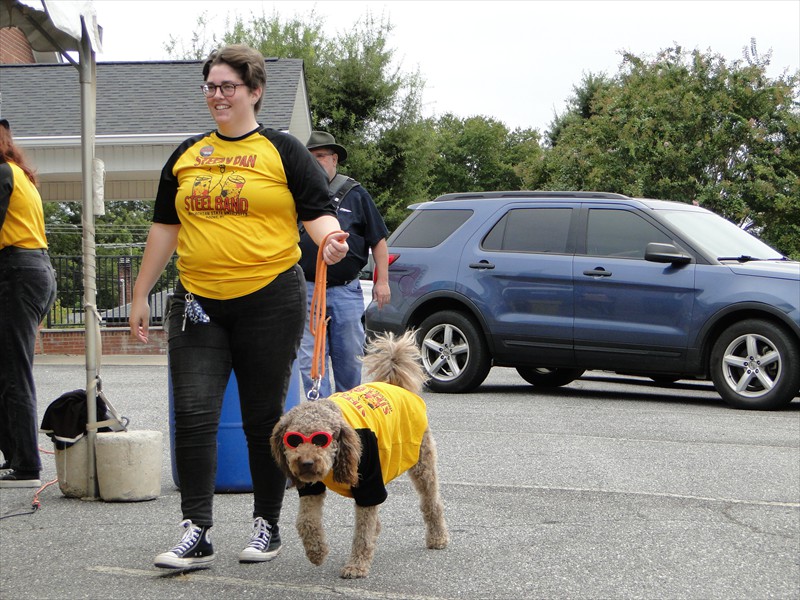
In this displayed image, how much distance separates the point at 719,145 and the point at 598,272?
38.3 ft

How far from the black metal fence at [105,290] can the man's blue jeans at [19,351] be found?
34.6 feet

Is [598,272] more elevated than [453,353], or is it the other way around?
[598,272]

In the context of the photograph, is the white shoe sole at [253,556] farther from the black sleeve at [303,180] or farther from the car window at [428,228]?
the car window at [428,228]

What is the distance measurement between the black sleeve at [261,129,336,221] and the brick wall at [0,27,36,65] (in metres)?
20.8

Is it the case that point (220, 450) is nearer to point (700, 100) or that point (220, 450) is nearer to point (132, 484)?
point (132, 484)

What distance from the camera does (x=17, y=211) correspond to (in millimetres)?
6199

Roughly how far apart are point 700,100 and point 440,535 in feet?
59.8

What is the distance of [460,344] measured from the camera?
11.5 meters

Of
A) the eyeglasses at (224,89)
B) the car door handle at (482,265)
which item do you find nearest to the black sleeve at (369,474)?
the eyeglasses at (224,89)

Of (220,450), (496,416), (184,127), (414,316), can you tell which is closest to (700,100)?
(184,127)

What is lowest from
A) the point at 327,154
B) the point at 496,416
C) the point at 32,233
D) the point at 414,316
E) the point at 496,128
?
the point at 496,416

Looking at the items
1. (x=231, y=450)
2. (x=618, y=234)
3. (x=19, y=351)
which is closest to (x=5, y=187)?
(x=19, y=351)

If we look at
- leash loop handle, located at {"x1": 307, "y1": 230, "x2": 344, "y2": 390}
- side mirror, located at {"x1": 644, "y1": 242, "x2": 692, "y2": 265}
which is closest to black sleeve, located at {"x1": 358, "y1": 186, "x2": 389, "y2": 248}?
leash loop handle, located at {"x1": 307, "y1": 230, "x2": 344, "y2": 390}

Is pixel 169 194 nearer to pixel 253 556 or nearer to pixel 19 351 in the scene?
pixel 253 556
